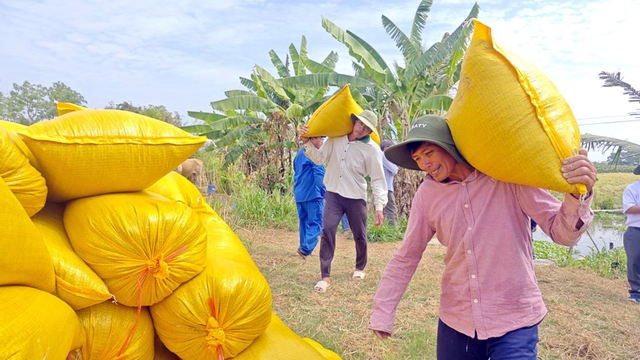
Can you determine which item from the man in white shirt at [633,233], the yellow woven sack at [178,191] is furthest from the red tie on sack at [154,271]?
the man in white shirt at [633,233]

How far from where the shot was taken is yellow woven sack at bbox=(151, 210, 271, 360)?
5.37ft

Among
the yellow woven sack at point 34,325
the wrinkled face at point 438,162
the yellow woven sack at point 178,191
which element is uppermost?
the wrinkled face at point 438,162

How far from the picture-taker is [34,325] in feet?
3.91

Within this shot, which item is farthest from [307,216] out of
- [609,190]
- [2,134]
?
[609,190]

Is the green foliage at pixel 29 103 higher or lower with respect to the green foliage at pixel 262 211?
higher

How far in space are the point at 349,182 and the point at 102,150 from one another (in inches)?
123

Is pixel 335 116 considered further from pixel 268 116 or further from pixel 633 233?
pixel 268 116

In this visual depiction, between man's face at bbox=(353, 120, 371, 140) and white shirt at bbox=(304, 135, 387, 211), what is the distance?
→ 0.30 feet

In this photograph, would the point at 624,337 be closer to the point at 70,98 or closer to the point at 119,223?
the point at 119,223

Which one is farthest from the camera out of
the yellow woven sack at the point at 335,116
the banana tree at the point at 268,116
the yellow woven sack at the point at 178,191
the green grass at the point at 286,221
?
the banana tree at the point at 268,116

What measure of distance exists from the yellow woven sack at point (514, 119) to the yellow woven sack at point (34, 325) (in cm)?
149

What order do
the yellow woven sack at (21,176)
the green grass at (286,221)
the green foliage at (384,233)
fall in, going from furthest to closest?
the green foliage at (384,233) → the green grass at (286,221) → the yellow woven sack at (21,176)

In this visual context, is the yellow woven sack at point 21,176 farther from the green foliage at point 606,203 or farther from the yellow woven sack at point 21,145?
the green foliage at point 606,203

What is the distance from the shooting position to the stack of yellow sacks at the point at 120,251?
4.72 feet
